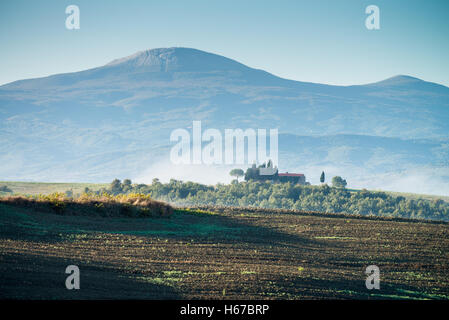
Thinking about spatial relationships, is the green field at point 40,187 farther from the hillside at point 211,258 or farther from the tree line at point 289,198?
the hillside at point 211,258

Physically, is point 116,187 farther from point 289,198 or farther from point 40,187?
point 289,198

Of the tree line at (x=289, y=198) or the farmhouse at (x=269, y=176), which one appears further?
the farmhouse at (x=269, y=176)

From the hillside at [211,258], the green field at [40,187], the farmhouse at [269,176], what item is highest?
the farmhouse at [269,176]

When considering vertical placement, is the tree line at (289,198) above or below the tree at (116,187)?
below

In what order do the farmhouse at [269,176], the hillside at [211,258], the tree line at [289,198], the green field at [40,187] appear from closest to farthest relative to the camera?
the hillside at [211,258] → the tree line at [289,198] → the green field at [40,187] → the farmhouse at [269,176]

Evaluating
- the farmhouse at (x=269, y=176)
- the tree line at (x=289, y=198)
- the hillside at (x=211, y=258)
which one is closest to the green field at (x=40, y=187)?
the tree line at (x=289, y=198)

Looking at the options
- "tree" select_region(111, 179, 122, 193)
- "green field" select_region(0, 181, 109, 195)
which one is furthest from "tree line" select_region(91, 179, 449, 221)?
"green field" select_region(0, 181, 109, 195)

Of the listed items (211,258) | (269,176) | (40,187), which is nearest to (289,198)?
(269,176)
